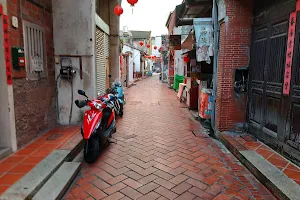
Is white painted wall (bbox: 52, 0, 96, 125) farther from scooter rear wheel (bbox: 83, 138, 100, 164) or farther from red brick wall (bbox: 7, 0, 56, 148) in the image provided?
scooter rear wheel (bbox: 83, 138, 100, 164)

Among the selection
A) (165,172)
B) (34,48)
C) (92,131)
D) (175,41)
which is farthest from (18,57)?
(175,41)

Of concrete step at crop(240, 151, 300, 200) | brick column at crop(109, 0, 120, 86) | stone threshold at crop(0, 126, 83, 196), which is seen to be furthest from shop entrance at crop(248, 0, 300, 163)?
brick column at crop(109, 0, 120, 86)

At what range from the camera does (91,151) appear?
4074mm

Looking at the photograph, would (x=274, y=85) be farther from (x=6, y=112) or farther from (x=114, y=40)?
(x=114, y=40)

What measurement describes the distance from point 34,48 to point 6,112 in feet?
5.39

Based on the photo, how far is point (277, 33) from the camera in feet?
13.9

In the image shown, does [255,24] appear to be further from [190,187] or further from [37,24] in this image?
[37,24]

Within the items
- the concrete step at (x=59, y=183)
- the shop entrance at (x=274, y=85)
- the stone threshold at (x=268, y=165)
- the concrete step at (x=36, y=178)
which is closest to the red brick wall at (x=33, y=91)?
the concrete step at (x=36, y=178)

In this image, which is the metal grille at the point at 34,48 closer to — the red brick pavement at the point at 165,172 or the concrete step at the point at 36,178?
the concrete step at the point at 36,178

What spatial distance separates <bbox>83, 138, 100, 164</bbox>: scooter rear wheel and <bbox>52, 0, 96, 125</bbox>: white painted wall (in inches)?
74.6

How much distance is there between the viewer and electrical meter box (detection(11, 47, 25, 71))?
388 cm

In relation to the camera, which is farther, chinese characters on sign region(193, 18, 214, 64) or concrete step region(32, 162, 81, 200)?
chinese characters on sign region(193, 18, 214, 64)

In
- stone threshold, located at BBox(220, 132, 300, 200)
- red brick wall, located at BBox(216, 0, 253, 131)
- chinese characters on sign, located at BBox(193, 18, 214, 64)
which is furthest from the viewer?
chinese characters on sign, located at BBox(193, 18, 214, 64)

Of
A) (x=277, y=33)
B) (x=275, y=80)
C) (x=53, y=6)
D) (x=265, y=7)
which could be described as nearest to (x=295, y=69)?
(x=275, y=80)
